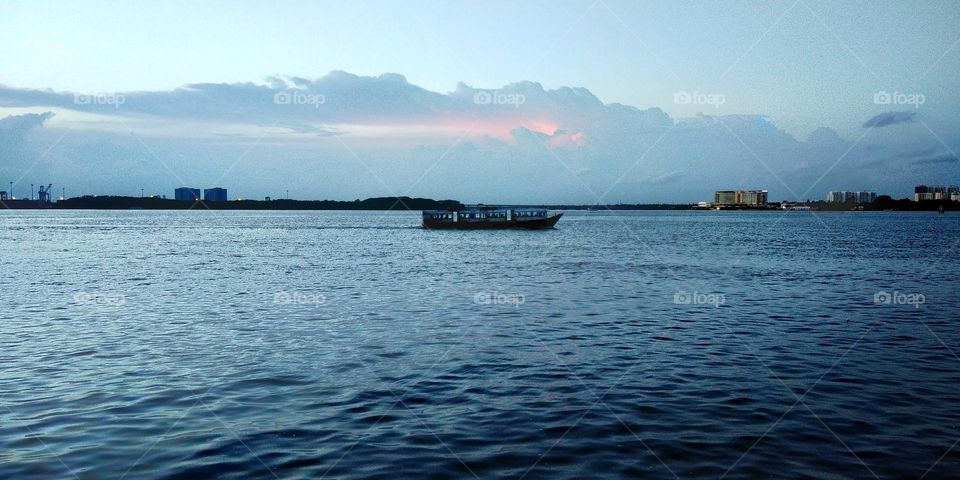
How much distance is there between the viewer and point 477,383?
14.3 meters

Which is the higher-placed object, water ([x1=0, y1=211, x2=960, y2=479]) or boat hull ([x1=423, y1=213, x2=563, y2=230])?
boat hull ([x1=423, y1=213, x2=563, y2=230])

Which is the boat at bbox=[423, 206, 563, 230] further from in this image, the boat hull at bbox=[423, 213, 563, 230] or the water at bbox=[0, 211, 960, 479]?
the water at bbox=[0, 211, 960, 479]

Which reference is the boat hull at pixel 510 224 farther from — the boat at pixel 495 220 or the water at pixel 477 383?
the water at pixel 477 383

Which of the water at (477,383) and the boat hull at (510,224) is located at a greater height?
the boat hull at (510,224)

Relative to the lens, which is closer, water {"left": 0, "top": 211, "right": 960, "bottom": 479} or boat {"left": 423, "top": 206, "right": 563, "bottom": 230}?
water {"left": 0, "top": 211, "right": 960, "bottom": 479}

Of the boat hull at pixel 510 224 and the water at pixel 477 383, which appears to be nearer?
the water at pixel 477 383

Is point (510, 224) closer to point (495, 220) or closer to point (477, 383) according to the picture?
point (495, 220)

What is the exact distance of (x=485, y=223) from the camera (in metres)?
121

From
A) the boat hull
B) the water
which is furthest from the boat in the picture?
the water

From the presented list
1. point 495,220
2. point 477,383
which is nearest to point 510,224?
point 495,220

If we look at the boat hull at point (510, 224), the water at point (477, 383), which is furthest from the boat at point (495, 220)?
the water at point (477, 383)

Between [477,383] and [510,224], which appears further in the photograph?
[510,224]

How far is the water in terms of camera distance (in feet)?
31.9

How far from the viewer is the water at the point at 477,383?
383 inches
